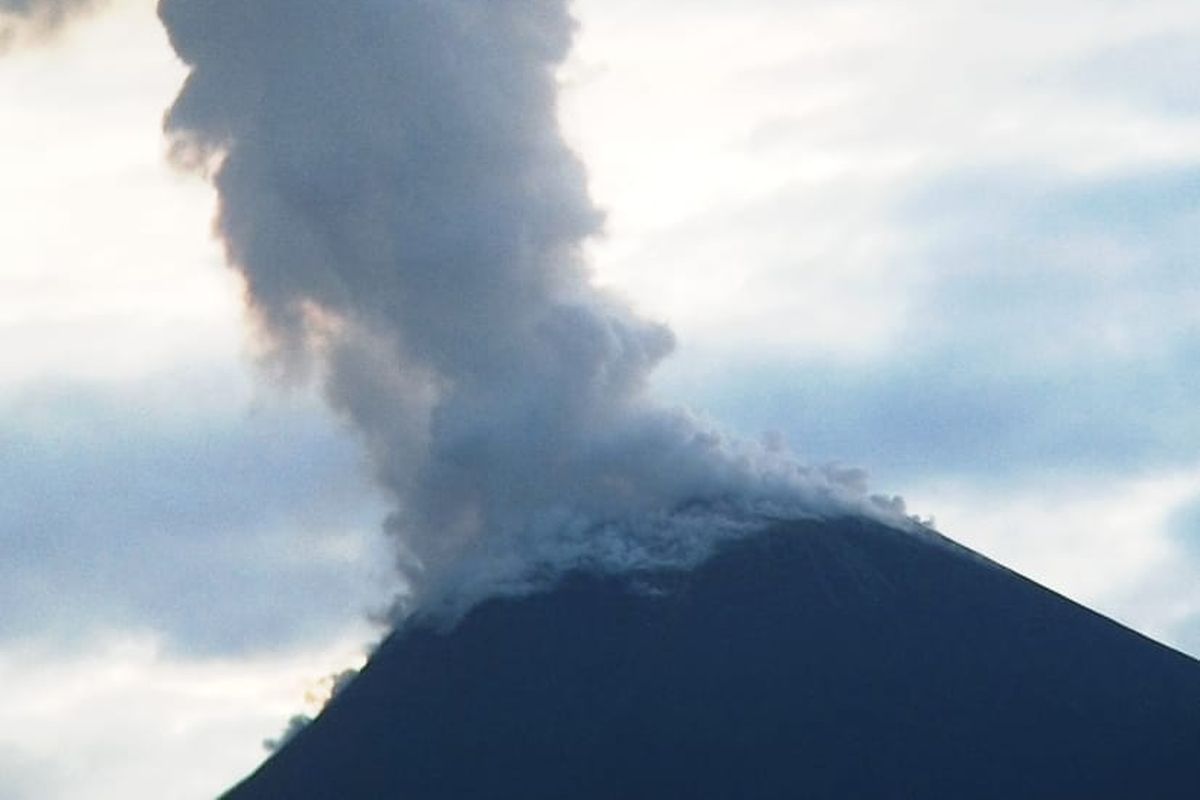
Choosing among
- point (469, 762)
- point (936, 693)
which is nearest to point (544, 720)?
point (469, 762)

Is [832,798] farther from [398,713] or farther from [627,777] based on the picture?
[398,713]

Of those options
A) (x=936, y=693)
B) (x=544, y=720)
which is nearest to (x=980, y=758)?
(x=936, y=693)

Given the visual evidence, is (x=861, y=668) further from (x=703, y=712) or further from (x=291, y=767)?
(x=291, y=767)

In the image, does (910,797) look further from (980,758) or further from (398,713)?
(398,713)

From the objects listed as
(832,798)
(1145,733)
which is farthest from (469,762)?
(1145,733)

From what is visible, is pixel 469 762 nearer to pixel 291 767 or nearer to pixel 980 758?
pixel 291 767

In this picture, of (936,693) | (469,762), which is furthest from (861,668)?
(469,762)
